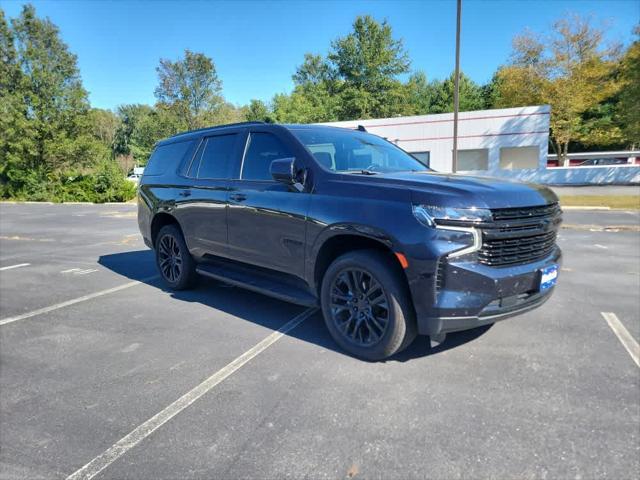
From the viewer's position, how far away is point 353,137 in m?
4.66

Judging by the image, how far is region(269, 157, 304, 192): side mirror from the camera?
373 centimetres

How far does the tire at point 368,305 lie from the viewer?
10.8 ft

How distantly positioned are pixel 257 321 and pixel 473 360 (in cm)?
216

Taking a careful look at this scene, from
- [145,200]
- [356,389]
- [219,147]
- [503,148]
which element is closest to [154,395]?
[356,389]

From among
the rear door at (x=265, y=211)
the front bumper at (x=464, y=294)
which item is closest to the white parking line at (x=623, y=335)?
the front bumper at (x=464, y=294)

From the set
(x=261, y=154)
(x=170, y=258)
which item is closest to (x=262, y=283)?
(x=261, y=154)

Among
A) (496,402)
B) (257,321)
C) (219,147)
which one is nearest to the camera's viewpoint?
(496,402)

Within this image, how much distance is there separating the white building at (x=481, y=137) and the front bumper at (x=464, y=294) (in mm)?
27208

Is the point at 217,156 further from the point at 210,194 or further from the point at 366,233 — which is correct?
the point at 366,233

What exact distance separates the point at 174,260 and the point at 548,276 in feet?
14.2

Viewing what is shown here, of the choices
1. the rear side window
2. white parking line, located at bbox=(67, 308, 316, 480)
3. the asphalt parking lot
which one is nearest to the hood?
the asphalt parking lot

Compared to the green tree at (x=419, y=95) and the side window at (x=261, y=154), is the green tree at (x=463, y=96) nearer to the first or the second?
the green tree at (x=419, y=95)

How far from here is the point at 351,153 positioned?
4305mm

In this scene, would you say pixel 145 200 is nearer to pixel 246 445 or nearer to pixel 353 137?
pixel 353 137
